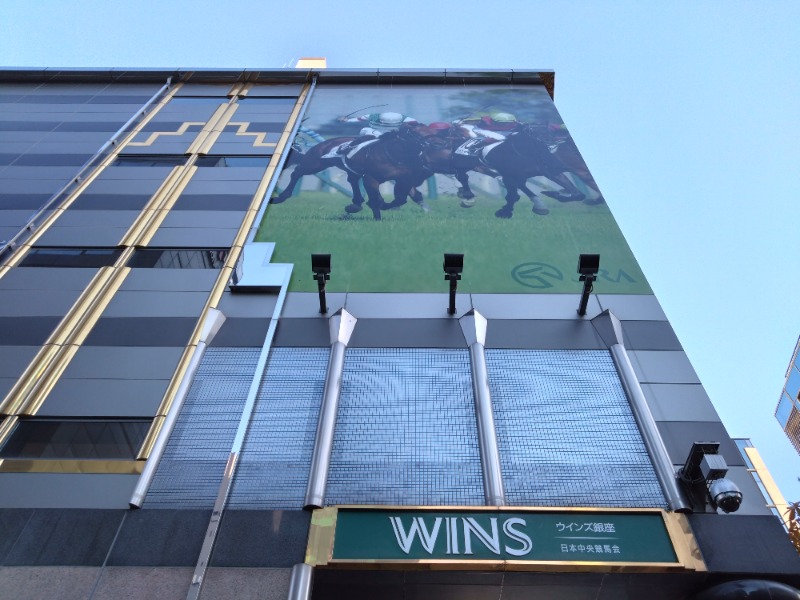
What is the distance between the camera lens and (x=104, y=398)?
426 inches

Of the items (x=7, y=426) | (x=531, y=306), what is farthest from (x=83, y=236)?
(x=531, y=306)

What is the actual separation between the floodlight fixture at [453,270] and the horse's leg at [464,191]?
4.78m

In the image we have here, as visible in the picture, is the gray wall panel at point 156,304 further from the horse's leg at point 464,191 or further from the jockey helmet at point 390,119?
the jockey helmet at point 390,119

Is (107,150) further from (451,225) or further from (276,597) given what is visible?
(276,597)

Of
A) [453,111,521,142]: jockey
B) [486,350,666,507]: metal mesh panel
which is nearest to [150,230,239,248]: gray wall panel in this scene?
[486,350,666,507]: metal mesh panel

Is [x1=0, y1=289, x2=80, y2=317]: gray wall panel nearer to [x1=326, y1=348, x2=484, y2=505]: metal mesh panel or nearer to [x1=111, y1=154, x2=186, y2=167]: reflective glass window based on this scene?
[x1=326, y1=348, x2=484, y2=505]: metal mesh panel

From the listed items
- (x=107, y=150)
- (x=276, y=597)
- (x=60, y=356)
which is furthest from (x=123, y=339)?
(x=107, y=150)

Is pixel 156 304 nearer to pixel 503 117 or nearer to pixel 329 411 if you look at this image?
pixel 329 411

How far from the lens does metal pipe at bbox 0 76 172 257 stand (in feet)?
50.4

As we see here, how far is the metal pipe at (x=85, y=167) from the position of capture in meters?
15.4

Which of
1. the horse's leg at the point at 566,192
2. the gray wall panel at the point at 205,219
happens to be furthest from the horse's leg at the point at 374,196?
the horse's leg at the point at 566,192

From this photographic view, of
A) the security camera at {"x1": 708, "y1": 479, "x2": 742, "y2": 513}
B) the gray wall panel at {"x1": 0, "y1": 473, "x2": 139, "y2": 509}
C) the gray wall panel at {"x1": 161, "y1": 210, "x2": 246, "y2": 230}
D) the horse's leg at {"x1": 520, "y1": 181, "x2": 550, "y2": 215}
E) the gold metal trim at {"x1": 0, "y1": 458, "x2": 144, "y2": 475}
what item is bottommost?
the security camera at {"x1": 708, "y1": 479, "x2": 742, "y2": 513}

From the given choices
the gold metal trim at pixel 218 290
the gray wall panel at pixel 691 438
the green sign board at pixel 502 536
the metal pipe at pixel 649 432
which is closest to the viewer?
the green sign board at pixel 502 536

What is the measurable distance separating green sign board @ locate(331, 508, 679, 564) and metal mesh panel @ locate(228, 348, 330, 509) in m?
1.12
